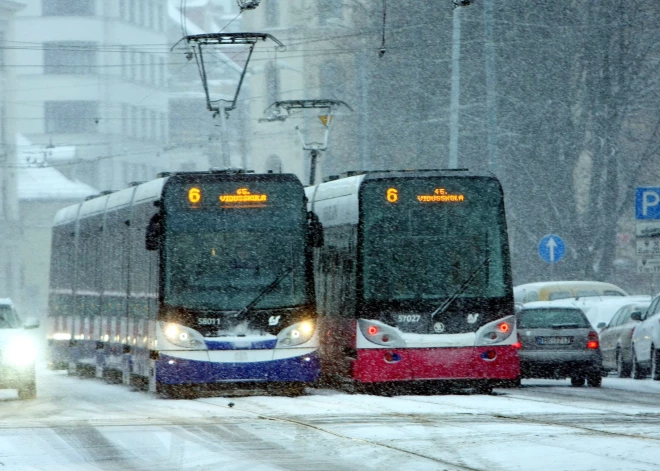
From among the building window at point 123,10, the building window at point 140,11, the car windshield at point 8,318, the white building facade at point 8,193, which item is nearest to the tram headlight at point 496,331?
the car windshield at point 8,318

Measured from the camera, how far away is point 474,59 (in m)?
49.2

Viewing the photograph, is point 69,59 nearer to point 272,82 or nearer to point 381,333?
point 272,82

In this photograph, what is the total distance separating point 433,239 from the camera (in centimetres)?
2186

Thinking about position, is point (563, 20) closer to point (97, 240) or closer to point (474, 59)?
point (474, 59)

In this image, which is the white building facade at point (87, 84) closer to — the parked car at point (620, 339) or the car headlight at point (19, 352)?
the parked car at point (620, 339)

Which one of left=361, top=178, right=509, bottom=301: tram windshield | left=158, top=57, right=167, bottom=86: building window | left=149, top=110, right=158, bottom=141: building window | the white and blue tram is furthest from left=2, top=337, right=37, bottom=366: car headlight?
left=158, top=57, right=167, bottom=86: building window

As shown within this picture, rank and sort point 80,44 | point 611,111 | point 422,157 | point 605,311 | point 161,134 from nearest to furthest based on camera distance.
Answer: point 605,311, point 611,111, point 422,157, point 80,44, point 161,134

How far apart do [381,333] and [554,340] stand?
510cm

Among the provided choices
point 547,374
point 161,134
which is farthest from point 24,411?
point 161,134

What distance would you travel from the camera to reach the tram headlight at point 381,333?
21422 millimetres

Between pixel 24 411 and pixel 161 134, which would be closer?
pixel 24 411

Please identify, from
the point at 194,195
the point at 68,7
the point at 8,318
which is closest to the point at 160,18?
the point at 68,7

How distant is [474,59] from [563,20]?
121 inches

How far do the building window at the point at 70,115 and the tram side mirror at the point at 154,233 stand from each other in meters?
81.8
